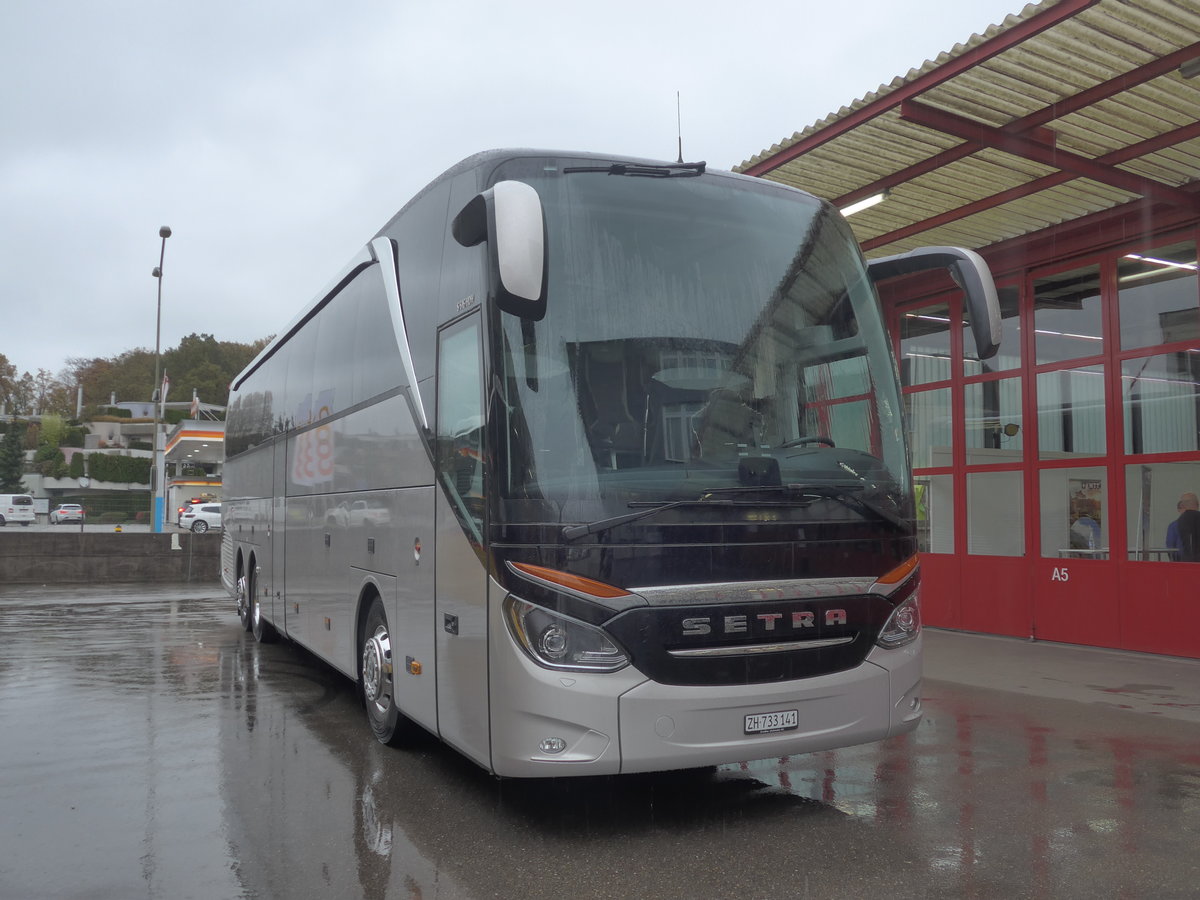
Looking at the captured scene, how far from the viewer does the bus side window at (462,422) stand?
16.7 feet

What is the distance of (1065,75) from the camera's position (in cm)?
880

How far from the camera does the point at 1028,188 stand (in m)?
10.9

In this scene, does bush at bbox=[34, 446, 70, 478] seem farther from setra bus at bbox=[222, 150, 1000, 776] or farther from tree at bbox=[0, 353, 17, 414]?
setra bus at bbox=[222, 150, 1000, 776]

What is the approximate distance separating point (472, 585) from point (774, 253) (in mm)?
2277

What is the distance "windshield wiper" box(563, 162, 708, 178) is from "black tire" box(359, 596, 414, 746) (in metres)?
3.06

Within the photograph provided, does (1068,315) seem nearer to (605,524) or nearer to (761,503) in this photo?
(761,503)

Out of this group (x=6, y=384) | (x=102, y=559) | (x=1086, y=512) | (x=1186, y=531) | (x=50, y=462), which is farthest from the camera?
(x=6, y=384)

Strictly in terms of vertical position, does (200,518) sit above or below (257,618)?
above

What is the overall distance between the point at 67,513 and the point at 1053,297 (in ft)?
183

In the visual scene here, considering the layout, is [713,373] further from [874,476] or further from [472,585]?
[472,585]

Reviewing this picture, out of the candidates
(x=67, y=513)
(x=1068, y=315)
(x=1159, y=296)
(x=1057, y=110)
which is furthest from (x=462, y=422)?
(x=67, y=513)

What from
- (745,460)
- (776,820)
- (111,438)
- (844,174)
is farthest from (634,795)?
(111,438)

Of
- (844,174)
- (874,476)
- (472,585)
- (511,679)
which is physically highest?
(844,174)

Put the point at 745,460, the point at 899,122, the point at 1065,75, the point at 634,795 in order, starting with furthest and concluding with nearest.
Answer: the point at 899,122
the point at 1065,75
the point at 634,795
the point at 745,460
